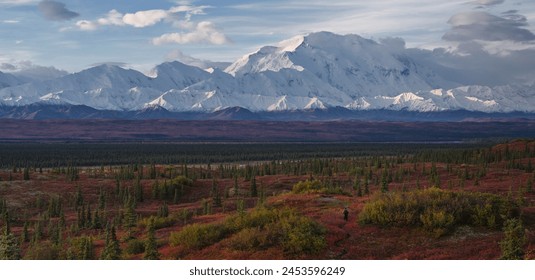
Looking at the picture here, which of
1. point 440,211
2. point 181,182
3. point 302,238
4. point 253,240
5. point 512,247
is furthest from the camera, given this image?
point 181,182

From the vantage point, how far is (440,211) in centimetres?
3231

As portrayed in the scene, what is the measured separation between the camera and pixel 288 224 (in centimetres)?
3150

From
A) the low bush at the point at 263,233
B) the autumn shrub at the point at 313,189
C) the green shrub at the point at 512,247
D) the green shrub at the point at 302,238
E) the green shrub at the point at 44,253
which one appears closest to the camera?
the green shrub at the point at 512,247

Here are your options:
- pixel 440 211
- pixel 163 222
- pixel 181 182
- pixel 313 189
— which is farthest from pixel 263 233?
A: pixel 181 182

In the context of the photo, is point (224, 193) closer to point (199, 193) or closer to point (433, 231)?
point (199, 193)

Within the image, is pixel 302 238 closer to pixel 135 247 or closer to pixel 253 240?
pixel 253 240

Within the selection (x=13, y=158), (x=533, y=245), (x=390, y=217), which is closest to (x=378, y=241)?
(x=390, y=217)

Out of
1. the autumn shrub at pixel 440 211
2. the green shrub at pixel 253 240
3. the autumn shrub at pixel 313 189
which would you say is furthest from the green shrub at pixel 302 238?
the autumn shrub at pixel 313 189

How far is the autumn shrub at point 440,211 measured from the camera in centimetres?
3216

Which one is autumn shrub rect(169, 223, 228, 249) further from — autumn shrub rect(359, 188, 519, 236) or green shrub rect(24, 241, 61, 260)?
autumn shrub rect(359, 188, 519, 236)

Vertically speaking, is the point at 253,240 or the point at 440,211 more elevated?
the point at 440,211

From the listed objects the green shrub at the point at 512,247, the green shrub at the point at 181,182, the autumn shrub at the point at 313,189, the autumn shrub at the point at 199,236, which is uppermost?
the green shrub at the point at 512,247

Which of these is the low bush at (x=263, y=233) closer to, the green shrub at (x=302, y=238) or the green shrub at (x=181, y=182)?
the green shrub at (x=302, y=238)

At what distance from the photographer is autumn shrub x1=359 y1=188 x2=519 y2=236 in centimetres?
3216
